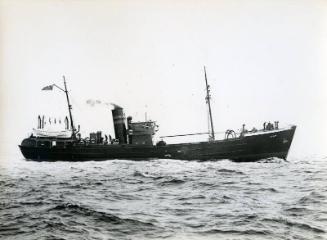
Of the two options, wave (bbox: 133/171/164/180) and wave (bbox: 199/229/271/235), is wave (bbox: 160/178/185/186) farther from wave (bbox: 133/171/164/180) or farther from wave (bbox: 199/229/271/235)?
wave (bbox: 199/229/271/235)

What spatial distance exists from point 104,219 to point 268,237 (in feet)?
8.10

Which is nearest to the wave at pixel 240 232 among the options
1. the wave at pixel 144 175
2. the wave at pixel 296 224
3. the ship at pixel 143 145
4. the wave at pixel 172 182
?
the wave at pixel 296 224

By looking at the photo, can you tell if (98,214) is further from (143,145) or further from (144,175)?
(143,145)

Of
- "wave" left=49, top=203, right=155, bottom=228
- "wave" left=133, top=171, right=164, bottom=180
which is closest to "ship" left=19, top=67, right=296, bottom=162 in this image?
"wave" left=133, top=171, right=164, bottom=180

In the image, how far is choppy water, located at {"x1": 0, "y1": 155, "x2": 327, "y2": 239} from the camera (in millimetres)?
5934

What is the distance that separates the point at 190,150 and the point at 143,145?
5.44ft

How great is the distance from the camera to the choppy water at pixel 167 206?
5934 millimetres

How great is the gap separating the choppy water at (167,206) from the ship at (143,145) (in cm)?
408

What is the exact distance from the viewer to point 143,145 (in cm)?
1393

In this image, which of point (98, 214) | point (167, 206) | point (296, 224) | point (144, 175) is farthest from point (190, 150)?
point (296, 224)

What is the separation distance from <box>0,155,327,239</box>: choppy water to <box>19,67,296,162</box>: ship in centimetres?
408

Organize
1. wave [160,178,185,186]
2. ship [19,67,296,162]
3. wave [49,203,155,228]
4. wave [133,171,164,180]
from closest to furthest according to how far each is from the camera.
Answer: wave [49,203,155,228]
wave [160,178,185,186]
wave [133,171,164,180]
ship [19,67,296,162]

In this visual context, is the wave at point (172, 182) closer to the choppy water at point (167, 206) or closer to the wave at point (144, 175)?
the choppy water at point (167, 206)

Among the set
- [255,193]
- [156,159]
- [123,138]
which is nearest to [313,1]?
[255,193]
